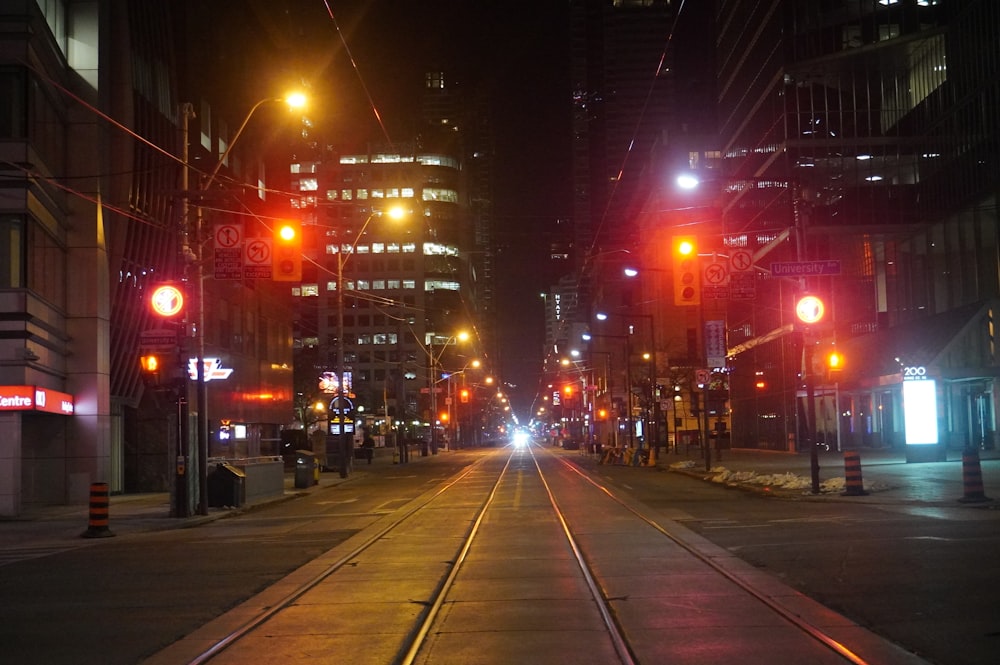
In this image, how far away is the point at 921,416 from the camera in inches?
1433

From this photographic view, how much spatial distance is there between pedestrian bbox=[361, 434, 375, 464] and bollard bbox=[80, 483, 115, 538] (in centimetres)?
4214

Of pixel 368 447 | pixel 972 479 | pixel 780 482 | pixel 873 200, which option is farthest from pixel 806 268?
pixel 368 447

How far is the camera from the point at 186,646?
959cm

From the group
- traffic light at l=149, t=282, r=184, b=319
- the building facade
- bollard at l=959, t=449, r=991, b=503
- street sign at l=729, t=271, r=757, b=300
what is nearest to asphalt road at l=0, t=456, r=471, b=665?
the building facade

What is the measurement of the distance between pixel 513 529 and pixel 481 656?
11.6 m

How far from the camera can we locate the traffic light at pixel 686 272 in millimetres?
26234

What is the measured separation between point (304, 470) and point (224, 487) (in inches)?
373

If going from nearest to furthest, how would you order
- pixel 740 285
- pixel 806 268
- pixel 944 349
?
pixel 806 268 < pixel 740 285 < pixel 944 349

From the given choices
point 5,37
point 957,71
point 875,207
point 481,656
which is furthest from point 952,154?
point 481,656

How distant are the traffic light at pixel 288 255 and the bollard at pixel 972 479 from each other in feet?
52.2

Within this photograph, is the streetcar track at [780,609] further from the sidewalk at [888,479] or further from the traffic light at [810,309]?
the traffic light at [810,309]

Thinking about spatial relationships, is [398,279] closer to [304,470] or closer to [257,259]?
[304,470]

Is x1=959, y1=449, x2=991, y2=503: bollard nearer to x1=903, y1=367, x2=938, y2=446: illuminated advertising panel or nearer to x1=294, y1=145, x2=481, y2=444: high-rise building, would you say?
x1=903, y1=367, x2=938, y2=446: illuminated advertising panel

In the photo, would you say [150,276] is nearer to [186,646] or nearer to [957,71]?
[186,646]
